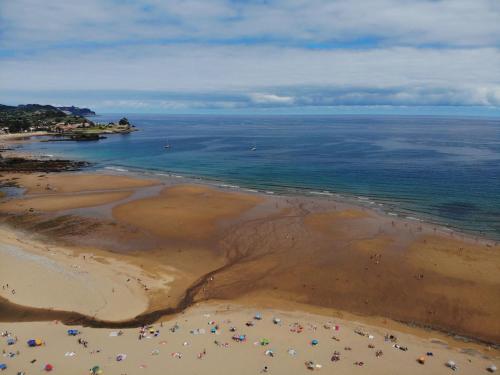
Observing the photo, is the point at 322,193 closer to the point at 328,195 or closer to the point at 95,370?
the point at 328,195

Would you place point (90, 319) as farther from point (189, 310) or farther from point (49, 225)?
point (49, 225)

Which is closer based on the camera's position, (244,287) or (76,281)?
(76,281)

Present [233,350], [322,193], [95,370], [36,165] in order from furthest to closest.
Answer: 1. [36,165]
2. [322,193]
3. [233,350]
4. [95,370]

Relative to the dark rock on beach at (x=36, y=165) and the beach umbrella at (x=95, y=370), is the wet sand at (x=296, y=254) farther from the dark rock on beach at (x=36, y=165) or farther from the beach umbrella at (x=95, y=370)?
the dark rock on beach at (x=36, y=165)

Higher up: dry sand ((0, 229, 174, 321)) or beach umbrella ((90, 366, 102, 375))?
dry sand ((0, 229, 174, 321))

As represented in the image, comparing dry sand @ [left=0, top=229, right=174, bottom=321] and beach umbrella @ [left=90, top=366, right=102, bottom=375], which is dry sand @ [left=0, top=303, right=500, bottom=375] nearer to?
beach umbrella @ [left=90, top=366, right=102, bottom=375]

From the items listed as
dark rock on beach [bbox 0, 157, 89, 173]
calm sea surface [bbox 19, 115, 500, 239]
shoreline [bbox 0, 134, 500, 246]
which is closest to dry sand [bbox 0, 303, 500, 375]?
shoreline [bbox 0, 134, 500, 246]

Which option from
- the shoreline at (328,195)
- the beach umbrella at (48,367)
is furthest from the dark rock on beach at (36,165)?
the beach umbrella at (48,367)

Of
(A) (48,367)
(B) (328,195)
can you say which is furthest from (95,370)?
(B) (328,195)

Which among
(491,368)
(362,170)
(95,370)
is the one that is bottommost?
(95,370)
